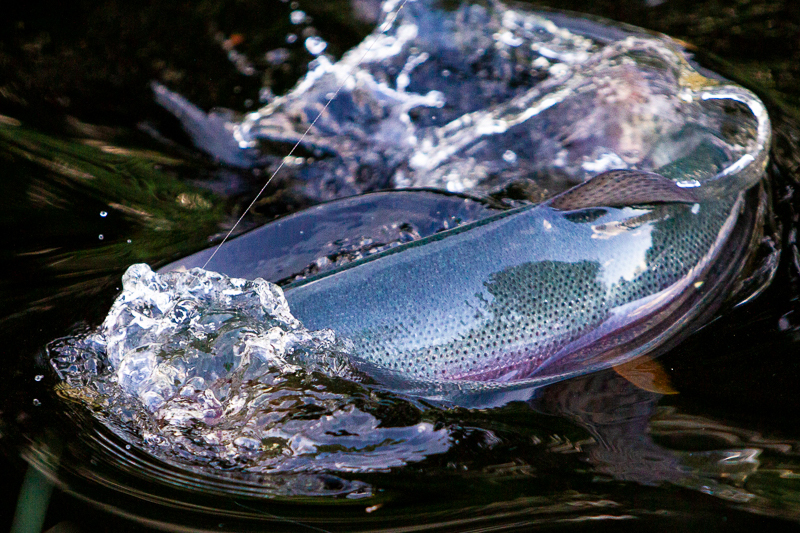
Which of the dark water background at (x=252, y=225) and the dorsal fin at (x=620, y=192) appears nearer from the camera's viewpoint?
the dark water background at (x=252, y=225)

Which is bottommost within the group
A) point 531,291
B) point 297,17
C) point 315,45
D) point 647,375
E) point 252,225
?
point 252,225

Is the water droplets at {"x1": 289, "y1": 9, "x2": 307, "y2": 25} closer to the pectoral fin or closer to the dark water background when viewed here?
the dark water background

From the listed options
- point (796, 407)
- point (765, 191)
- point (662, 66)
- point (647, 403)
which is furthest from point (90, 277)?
point (662, 66)

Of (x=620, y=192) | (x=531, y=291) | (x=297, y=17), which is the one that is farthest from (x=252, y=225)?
(x=297, y=17)

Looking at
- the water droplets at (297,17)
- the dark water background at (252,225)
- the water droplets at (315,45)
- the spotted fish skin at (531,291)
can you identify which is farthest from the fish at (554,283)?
the water droplets at (297,17)

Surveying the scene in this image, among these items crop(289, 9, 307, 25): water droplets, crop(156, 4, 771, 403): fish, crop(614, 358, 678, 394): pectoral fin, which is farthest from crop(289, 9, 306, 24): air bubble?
crop(614, 358, 678, 394): pectoral fin

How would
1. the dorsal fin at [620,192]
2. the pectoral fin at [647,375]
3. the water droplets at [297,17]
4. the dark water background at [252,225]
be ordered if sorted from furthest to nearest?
the water droplets at [297,17] → the dorsal fin at [620,192] → the pectoral fin at [647,375] → the dark water background at [252,225]

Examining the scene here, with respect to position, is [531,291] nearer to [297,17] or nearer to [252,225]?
[252,225]

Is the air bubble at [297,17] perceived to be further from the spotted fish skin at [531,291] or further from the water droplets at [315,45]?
the spotted fish skin at [531,291]
